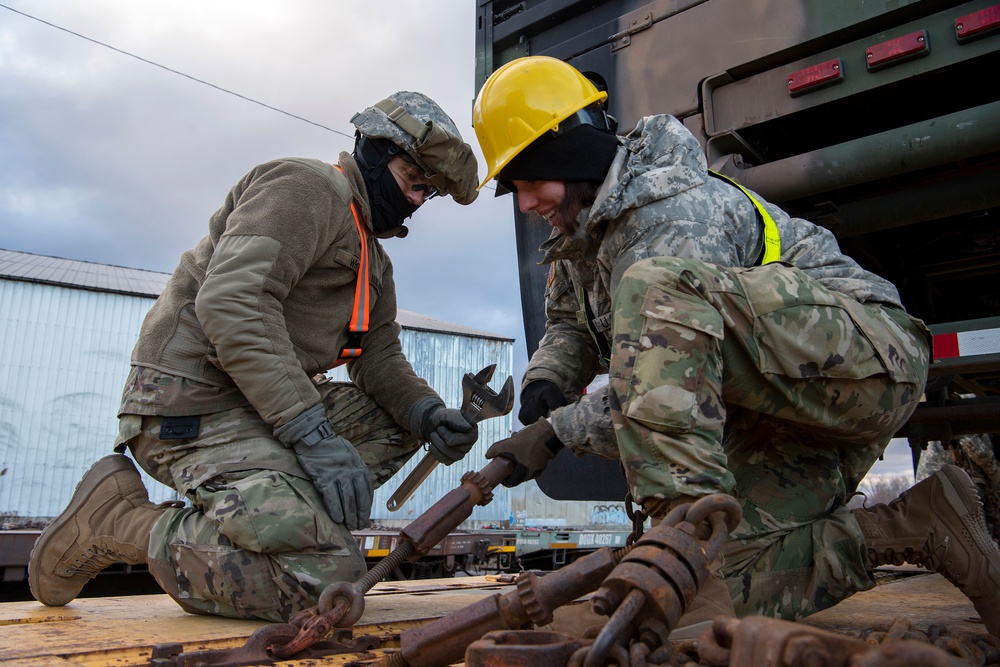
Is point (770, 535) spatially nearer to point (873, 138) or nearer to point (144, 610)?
point (873, 138)

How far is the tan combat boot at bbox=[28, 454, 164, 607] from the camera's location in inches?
84.4

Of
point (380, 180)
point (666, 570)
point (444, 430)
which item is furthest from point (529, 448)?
point (380, 180)

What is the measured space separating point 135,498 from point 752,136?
2554 mm

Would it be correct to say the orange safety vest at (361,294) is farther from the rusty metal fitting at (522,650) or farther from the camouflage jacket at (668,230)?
the rusty metal fitting at (522,650)

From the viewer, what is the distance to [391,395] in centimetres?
282

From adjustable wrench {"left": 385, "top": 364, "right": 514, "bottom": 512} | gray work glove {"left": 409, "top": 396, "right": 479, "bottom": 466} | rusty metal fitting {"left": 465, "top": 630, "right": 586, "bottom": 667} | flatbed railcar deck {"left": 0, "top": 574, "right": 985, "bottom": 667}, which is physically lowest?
flatbed railcar deck {"left": 0, "top": 574, "right": 985, "bottom": 667}

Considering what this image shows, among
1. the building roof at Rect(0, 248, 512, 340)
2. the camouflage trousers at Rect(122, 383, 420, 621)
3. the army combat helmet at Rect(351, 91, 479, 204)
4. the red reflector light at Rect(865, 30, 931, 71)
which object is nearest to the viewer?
the camouflage trousers at Rect(122, 383, 420, 621)

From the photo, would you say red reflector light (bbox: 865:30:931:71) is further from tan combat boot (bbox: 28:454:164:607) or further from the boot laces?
the boot laces

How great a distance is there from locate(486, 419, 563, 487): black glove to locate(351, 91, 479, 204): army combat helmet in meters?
1.06

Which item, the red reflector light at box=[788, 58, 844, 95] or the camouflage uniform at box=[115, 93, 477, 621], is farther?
the red reflector light at box=[788, 58, 844, 95]

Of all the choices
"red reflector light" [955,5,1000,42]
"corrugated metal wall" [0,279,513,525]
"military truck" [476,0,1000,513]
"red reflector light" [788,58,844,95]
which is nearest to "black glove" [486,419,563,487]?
"military truck" [476,0,1000,513]

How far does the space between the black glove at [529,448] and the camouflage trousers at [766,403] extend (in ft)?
1.52

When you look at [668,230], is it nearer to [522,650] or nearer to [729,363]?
[729,363]

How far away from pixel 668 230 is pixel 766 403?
1.65ft
